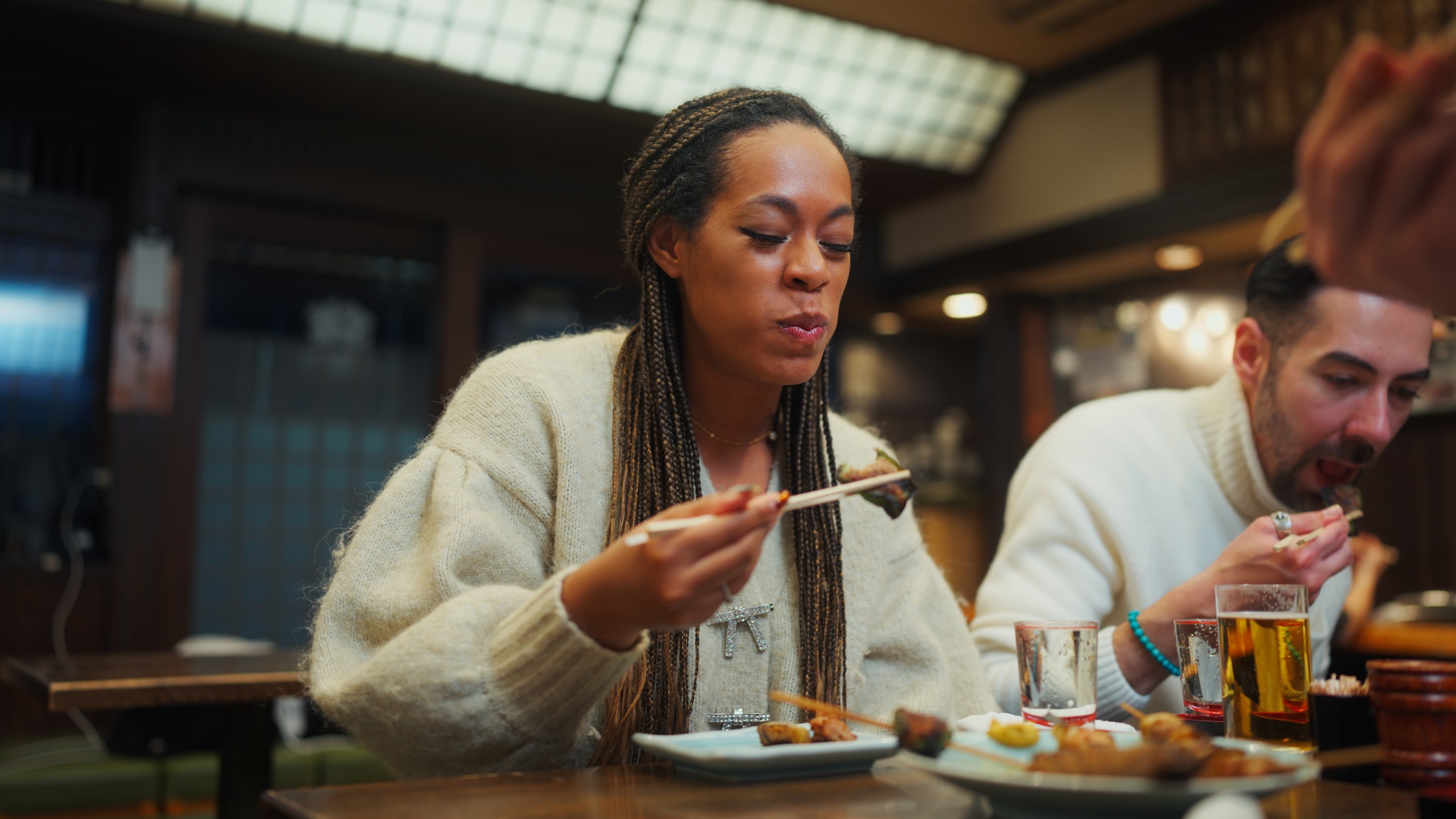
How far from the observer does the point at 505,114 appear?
16.6 feet

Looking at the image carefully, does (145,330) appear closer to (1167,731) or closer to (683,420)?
(683,420)

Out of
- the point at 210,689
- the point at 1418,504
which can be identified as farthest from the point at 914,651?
the point at 1418,504

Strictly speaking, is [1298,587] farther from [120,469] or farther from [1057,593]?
[120,469]

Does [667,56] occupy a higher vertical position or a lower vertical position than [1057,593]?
higher

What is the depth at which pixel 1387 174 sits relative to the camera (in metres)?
0.69

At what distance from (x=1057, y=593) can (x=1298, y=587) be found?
2.30 feet

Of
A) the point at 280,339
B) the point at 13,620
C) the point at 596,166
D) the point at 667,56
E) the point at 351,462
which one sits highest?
the point at 667,56

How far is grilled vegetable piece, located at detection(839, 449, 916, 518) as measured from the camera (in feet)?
3.92

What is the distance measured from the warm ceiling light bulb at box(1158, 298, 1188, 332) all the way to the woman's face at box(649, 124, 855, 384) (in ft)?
16.1

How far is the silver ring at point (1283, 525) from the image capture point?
4.78 feet

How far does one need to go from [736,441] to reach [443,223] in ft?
13.2

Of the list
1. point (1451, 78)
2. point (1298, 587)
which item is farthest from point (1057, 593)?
point (1451, 78)

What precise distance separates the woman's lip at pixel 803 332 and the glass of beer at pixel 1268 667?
0.57 metres

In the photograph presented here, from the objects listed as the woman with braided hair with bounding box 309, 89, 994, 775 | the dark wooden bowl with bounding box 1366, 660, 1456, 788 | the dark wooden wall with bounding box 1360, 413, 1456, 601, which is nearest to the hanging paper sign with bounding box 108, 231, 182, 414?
the woman with braided hair with bounding box 309, 89, 994, 775
